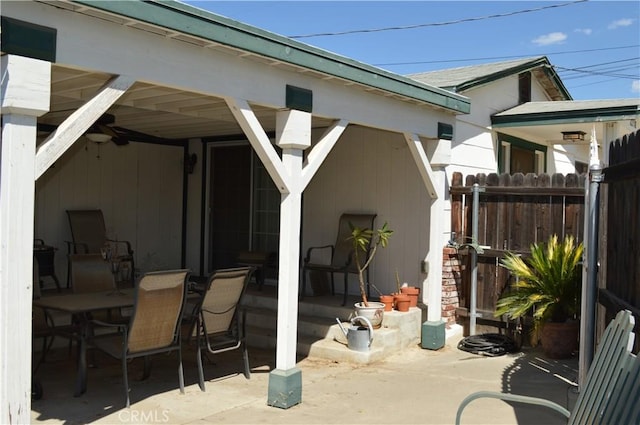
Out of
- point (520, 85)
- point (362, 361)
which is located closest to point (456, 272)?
point (362, 361)

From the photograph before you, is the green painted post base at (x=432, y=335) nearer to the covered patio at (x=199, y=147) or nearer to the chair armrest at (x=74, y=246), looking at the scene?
the covered patio at (x=199, y=147)

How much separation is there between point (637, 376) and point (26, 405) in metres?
2.90

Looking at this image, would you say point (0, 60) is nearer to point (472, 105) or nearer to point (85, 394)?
point (85, 394)

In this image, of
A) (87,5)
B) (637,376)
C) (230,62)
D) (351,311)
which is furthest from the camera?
(351,311)

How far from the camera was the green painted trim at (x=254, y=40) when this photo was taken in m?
3.61

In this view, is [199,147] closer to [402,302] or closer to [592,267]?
[402,302]

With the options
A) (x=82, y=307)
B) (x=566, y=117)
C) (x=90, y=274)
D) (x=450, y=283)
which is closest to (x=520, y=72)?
(x=566, y=117)

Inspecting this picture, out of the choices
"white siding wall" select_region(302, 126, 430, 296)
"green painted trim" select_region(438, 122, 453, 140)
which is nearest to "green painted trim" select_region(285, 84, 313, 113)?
"green painted trim" select_region(438, 122, 453, 140)

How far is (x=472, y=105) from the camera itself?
805cm

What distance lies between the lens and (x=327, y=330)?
676 centimetres

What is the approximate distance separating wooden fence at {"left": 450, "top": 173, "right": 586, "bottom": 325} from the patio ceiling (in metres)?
2.15

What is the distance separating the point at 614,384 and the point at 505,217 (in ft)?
17.0

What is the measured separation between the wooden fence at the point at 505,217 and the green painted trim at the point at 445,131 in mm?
712

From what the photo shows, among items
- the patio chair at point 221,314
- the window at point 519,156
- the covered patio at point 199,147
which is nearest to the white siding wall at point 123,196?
the covered patio at point 199,147
